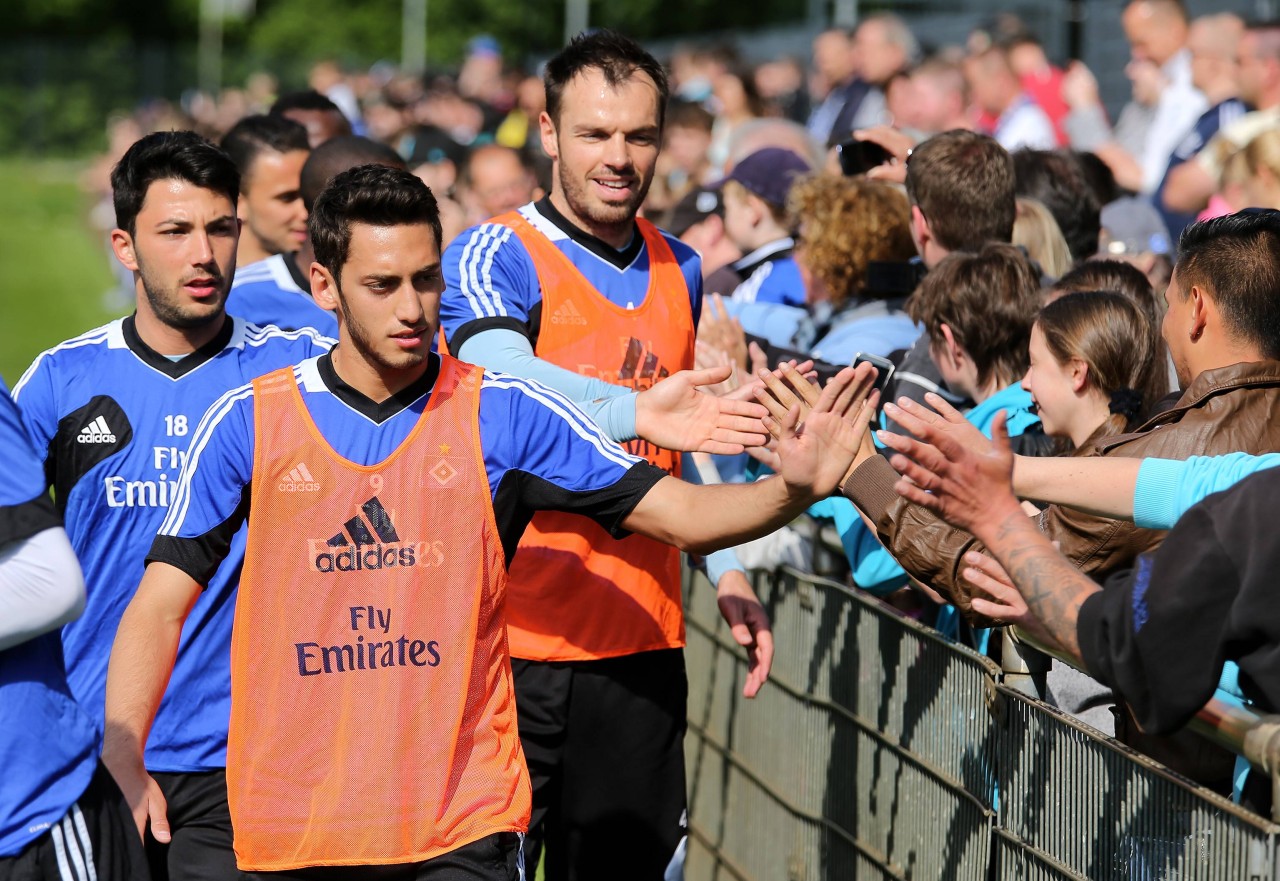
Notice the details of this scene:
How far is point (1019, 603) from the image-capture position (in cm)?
339

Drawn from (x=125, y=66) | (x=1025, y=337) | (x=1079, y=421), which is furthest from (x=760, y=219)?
(x=125, y=66)

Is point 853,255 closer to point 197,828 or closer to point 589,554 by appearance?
point 589,554

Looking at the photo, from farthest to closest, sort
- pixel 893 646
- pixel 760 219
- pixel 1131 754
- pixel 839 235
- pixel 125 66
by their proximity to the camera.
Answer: pixel 125 66, pixel 760 219, pixel 839 235, pixel 893 646, pixel 1131 754

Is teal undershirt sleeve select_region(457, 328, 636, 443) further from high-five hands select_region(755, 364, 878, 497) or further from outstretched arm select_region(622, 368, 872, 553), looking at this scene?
high-five hands select_region(755, 364, 878, 497)

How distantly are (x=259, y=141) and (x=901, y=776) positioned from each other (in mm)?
3990

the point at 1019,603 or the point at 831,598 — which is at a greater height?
the point at 1019,603

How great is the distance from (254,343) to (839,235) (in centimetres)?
269

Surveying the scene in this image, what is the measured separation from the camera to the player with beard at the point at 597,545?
4809 millimetres

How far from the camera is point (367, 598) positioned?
382cm

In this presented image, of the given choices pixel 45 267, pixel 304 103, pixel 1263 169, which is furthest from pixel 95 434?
pixel 45 267

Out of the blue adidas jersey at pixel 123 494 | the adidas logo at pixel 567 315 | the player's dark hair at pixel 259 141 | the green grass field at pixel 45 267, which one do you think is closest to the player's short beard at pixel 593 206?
the adidas logo at pixel 567 315

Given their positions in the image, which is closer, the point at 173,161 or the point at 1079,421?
the point at 1079,421

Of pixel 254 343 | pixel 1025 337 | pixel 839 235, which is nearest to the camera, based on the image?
pixel 254 343

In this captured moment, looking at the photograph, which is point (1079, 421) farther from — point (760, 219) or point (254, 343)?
point (760, 219)
